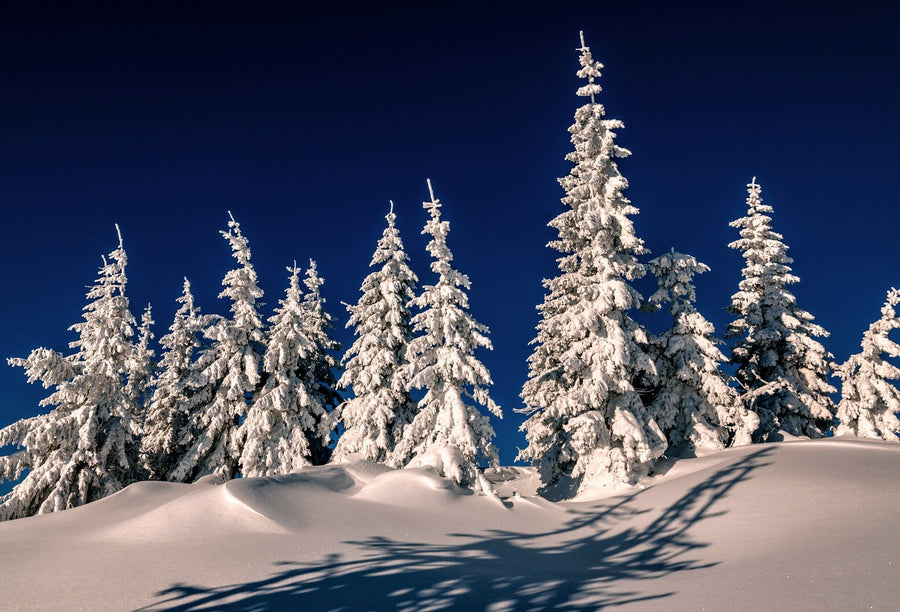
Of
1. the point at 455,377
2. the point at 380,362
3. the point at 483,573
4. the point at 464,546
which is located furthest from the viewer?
the point at 380,362

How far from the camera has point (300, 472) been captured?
544 inches

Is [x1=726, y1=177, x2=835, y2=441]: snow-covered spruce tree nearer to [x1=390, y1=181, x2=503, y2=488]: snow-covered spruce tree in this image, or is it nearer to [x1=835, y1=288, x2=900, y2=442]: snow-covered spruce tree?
[x1=835, y1=288, x2=900, y2=442]: snow-covered spruce tree

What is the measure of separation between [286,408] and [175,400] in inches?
314

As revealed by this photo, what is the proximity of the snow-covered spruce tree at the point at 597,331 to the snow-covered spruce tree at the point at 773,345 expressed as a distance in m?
7.92

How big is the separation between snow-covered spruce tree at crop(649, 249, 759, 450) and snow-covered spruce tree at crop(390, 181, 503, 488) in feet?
28.7

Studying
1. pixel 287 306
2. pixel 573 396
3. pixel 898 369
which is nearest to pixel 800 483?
pixel 573 396

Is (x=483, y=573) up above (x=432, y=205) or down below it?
below

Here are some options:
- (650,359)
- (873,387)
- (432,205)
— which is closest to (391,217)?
(432,205)

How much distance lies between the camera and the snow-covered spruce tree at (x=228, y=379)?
82.2 feet

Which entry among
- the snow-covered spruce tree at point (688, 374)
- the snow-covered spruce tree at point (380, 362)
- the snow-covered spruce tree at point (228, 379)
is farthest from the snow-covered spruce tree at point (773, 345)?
the snow-covered spruce tree at point (228, 379)

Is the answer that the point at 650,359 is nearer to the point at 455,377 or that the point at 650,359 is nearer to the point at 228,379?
the point at 455,377

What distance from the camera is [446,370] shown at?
1884cm

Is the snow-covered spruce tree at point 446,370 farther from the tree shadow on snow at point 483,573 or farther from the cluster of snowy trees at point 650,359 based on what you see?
the tree shadow on snow at point 483,573

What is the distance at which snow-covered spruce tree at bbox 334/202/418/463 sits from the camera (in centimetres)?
2339
